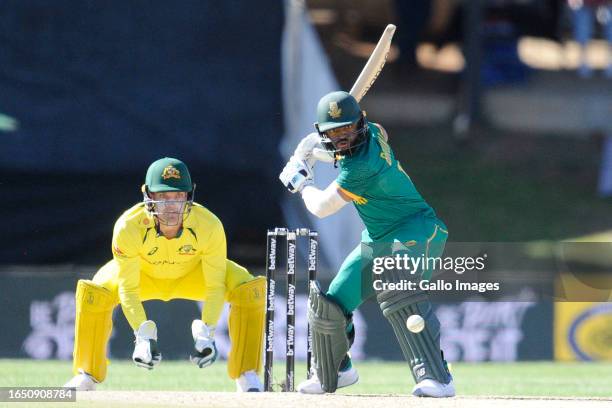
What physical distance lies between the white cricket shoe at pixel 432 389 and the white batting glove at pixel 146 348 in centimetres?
139

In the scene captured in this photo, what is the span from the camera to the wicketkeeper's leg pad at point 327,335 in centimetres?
727

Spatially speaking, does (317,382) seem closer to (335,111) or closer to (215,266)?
(215,266)

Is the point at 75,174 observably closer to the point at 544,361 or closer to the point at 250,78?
the point at 250,78

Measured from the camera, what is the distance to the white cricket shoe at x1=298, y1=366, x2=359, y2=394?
7.41m

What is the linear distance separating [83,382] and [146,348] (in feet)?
2.15

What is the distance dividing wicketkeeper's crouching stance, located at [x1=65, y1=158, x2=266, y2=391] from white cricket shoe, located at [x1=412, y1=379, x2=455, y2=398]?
114 cm

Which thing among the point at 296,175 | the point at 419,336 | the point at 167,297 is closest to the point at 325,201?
the point at 296,175

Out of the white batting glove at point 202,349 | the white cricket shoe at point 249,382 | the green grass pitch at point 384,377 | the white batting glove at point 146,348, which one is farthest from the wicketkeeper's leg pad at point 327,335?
the green grass pitch at point 384,377

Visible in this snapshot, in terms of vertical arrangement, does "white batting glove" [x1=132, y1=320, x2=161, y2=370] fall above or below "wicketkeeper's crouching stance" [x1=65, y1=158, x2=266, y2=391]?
below

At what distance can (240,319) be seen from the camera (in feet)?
26.5

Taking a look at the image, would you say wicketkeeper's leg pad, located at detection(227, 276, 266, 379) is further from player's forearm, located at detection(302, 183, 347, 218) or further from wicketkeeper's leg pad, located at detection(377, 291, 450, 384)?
wicketkeeper's leg pad, located at detection(377, 291, 450, 384)

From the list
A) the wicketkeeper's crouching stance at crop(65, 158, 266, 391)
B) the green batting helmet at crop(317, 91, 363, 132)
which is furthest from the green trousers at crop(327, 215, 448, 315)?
the wicketkeeper's crouching stance at crop(65, 158, 266, 391)

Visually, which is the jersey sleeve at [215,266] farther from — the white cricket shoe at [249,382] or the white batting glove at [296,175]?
the white batting glove at [296,175]

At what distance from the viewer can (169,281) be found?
818cm
